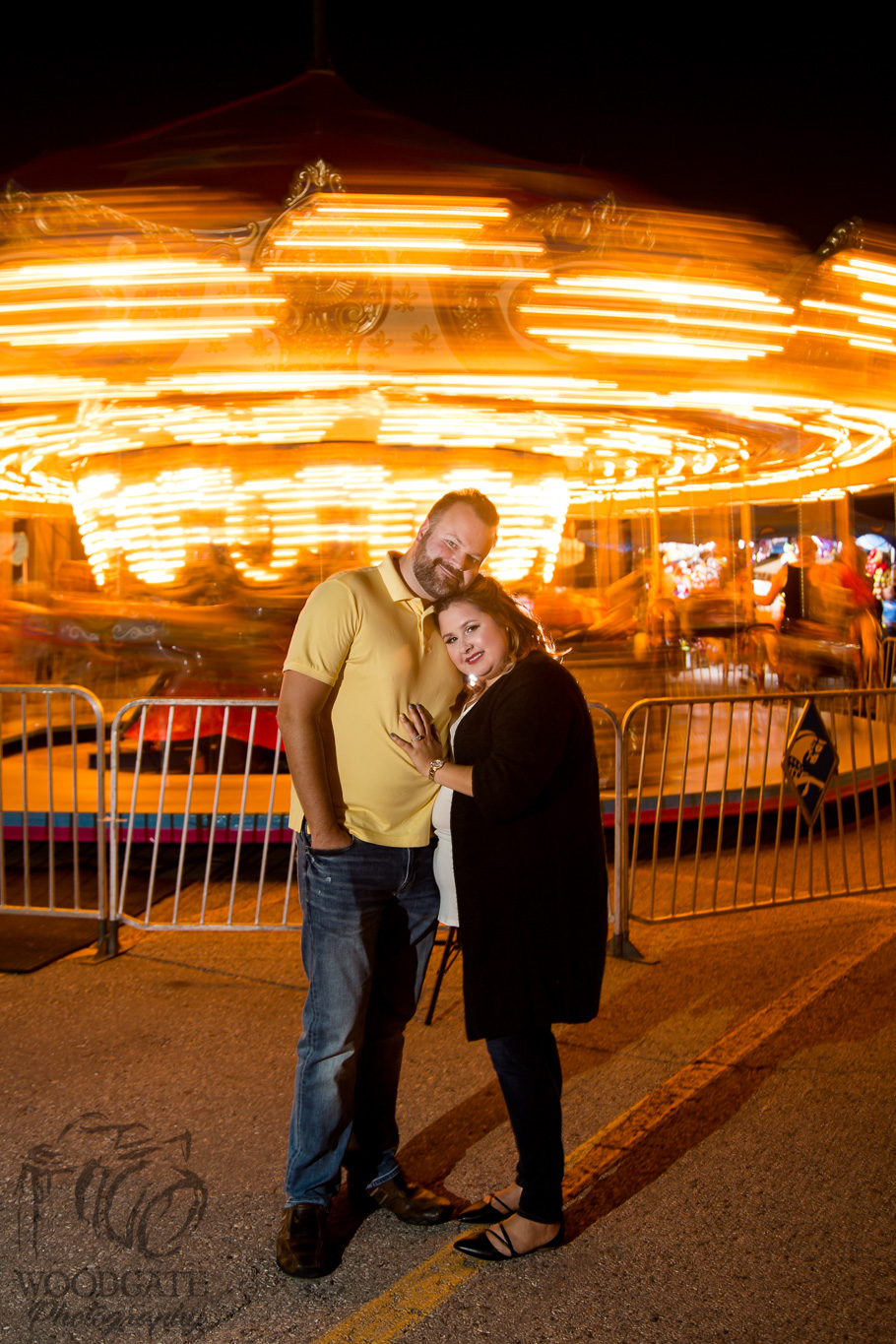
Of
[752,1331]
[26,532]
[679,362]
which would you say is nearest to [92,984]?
[752,1331]

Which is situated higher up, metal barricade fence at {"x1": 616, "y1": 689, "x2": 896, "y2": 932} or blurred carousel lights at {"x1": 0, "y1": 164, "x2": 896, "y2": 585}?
blurred carousel lights at {"x1": 0, "y1": 164, "x2": 896, "y2": 585}

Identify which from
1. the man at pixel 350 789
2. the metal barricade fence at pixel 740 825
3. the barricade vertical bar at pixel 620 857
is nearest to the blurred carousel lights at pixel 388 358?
the metal barricade fence at pixel 740 825

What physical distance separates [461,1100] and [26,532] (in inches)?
568

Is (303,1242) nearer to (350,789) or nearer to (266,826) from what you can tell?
(350,789)

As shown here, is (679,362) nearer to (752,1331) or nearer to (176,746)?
(176,746)

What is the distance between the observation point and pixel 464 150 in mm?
5555

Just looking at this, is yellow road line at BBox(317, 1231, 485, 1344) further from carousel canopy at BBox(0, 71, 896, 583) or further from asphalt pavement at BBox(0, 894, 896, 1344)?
carousel canopy at BBox(0, 71, 896, 583)

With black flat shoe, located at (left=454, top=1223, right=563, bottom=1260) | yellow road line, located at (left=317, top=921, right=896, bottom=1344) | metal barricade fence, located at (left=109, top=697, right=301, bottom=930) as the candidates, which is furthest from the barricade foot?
black flat shoe, located at (left=454, top=1223, right=563, bottom=1260)

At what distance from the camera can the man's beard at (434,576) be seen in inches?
99.8

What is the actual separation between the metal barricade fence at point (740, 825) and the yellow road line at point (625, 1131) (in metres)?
0.62

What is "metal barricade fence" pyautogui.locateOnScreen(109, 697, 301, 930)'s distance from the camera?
17.0 ft

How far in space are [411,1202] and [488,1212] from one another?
0.21m

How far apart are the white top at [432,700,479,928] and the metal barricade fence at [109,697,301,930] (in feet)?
7.69

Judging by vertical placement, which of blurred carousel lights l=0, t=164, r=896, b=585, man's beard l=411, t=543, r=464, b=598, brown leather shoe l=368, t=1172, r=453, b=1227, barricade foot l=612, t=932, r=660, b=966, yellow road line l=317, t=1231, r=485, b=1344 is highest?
blurred carousel lights l=0, t=164, r=896, b=585
